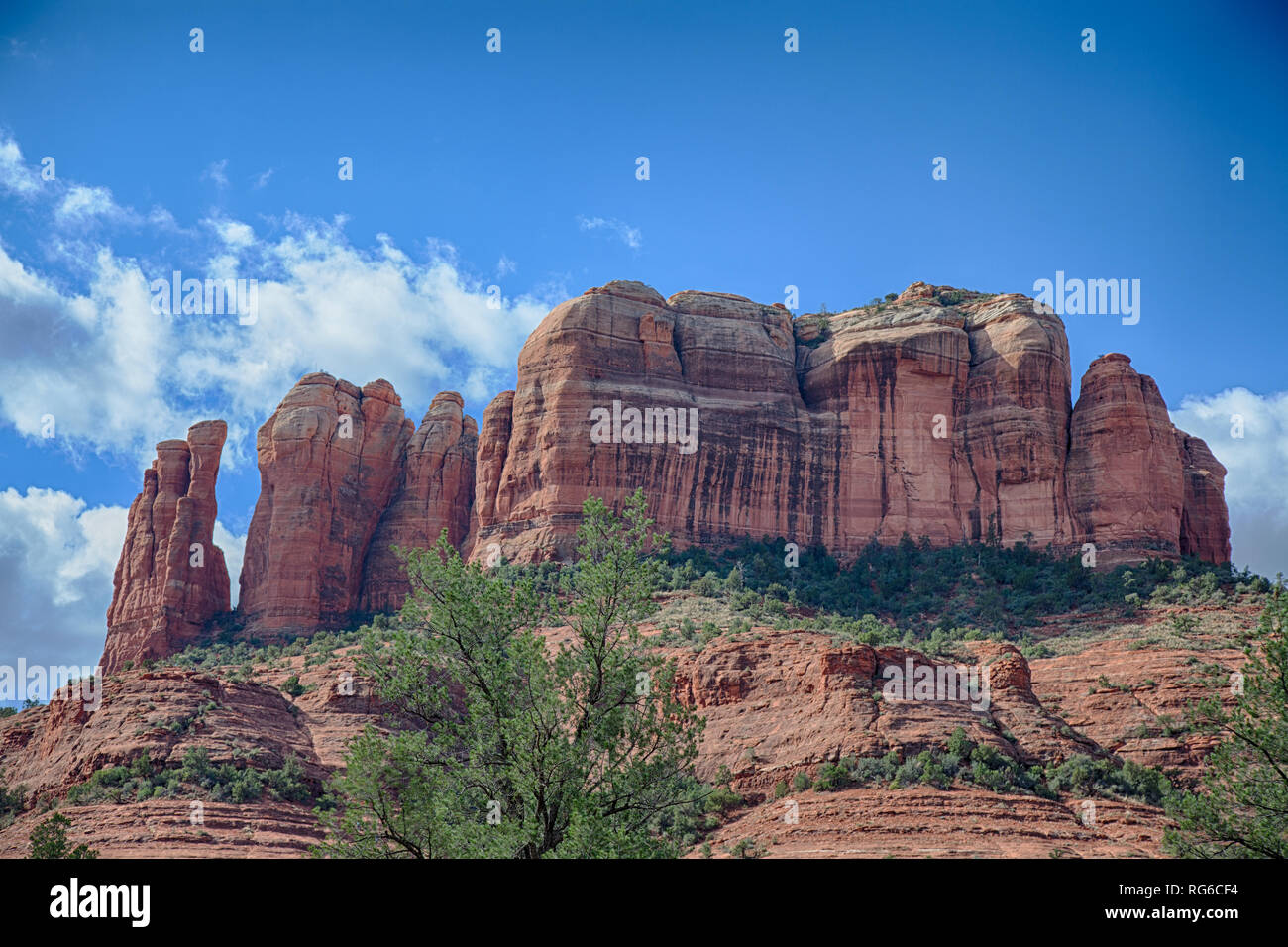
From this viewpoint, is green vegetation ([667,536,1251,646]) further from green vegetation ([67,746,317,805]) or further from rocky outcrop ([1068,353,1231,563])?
green vegetation ([67,746,317,805])

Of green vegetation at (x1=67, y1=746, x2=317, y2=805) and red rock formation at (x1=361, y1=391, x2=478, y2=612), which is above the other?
red rock formation at (x1=361, y1=391, x2=478, y2=612)

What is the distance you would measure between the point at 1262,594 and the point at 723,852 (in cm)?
3697

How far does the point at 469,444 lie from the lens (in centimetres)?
8906

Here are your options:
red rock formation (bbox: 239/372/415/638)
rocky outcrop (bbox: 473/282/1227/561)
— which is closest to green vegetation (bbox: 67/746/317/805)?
rocky outcrop (bbox: 473/282/1227/561)

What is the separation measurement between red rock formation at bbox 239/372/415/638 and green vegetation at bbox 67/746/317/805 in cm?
3685

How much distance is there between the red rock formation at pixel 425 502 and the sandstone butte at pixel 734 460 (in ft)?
0.88

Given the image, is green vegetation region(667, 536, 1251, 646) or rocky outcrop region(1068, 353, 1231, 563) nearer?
green vegetation region(667, 536, 1251, 646)

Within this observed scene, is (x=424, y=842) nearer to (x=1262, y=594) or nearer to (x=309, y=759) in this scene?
(x=309, y=759)

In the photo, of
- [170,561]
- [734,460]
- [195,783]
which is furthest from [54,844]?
[170,561]

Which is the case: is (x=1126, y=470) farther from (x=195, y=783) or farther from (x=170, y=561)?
(x=170, y=561)

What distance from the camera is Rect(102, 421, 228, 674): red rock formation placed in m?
79.5

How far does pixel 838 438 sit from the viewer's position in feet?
248

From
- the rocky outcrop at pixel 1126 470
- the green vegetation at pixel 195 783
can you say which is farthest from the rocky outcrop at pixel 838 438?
the green vegetation at pixel 195 783
